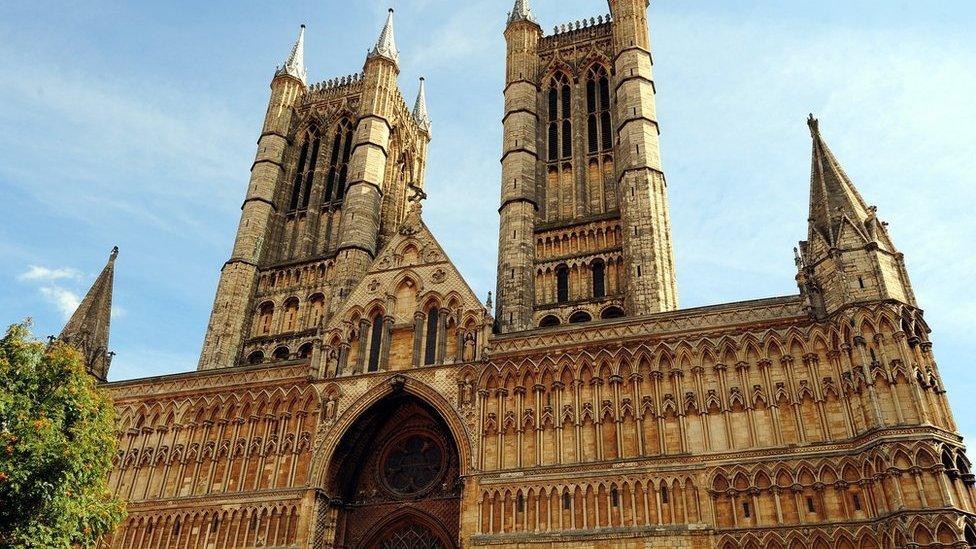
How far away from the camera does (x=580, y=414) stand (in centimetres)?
2148

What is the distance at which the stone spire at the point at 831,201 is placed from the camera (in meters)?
21.5

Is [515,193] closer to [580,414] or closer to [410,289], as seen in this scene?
[410,289]

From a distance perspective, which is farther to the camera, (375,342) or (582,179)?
(582,179)

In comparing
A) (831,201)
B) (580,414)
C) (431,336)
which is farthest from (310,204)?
(831,201)

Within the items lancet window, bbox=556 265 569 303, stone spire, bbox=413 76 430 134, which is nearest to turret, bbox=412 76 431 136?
stone spire, bbox=413 76 430 134

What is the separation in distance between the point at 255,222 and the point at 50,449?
23.7 metres

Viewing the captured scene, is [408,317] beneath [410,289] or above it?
beneath

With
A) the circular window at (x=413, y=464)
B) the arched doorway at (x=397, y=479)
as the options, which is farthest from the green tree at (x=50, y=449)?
the circular window at (x=413, y=464)

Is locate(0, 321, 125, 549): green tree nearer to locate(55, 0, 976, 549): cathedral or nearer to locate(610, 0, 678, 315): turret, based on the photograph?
locate(55, 0, 976, 549): cathedral

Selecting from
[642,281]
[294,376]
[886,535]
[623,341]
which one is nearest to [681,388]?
[623,341]

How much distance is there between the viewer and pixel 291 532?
22250 millimetres

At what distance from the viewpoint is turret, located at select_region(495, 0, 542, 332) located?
107 feet

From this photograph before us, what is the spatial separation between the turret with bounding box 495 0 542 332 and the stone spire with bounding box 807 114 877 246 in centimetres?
1311

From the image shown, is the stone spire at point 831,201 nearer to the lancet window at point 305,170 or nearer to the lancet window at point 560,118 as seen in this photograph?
the lancet window at point 560,118
